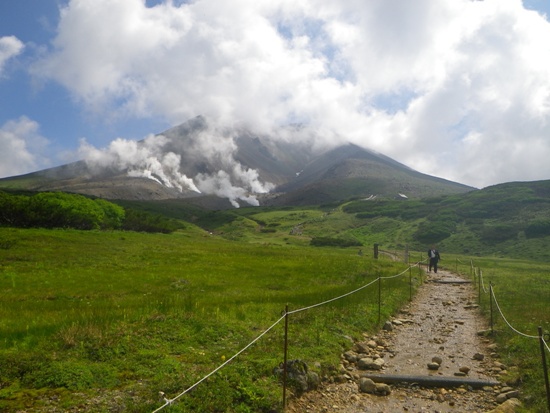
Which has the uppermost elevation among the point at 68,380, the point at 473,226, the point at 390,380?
the point at 473,226

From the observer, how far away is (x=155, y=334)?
13.0m

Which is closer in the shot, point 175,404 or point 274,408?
point 175,404

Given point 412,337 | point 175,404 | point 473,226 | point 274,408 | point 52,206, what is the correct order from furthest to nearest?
point 473,226, point 52,206, point 412,337, point 274,408, point 175,404

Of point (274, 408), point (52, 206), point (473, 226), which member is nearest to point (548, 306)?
point (274, 408)

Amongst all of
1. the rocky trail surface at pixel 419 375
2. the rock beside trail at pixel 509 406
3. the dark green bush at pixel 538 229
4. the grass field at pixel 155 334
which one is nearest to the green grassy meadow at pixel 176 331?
the grass field at pixel 155 334

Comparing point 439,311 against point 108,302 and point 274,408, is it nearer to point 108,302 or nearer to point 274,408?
point 274,408

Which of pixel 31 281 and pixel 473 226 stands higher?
pixel 473 226

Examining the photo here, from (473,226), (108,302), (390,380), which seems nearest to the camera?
(390,380)

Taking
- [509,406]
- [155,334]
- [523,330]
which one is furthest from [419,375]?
[155,334]

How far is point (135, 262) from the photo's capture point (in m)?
38.0

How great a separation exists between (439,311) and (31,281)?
26100 mm

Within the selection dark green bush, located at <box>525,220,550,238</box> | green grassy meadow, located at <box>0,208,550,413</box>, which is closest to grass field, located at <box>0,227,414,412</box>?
green grassy meadow, located at <box>0,208,550,413</box>

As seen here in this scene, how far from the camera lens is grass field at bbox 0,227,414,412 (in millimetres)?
8880

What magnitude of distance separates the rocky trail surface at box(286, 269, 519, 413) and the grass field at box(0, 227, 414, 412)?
840 mm
